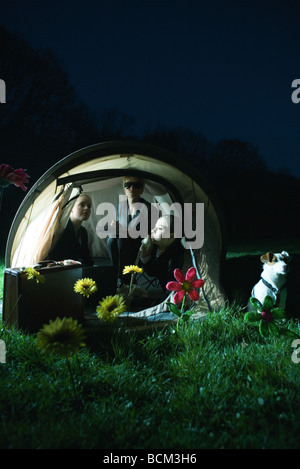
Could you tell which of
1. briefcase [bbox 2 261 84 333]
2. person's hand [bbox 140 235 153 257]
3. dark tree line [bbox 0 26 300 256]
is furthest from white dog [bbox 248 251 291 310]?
dark tree line [bbox 0 26 300 256]

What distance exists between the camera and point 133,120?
47.5 ft

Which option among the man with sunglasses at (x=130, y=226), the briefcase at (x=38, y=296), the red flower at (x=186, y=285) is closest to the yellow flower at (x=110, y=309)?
the red flower at (x=186, y=285)

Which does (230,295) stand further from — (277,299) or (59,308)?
(59,308)

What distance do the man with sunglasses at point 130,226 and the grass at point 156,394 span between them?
4.87 ft

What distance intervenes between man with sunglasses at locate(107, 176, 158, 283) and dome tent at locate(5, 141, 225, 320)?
328 mm

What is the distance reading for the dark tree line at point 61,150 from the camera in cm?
1046

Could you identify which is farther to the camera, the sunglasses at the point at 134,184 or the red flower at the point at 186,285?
the sunglasses at the point at 134,184

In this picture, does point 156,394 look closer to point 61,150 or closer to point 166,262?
point 166,262

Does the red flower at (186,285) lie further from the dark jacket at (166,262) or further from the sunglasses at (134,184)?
the sunglasses at (134,184)

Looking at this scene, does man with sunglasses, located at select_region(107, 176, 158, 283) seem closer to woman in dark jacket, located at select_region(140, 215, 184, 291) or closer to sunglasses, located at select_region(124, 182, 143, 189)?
sunglasses, located at select_region(124, 182, 143, 189)

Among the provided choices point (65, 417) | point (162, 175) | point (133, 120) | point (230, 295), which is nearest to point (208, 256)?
point (230, 295)

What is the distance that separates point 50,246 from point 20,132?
28.3 ft

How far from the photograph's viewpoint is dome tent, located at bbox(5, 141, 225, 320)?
3195 millimetres
